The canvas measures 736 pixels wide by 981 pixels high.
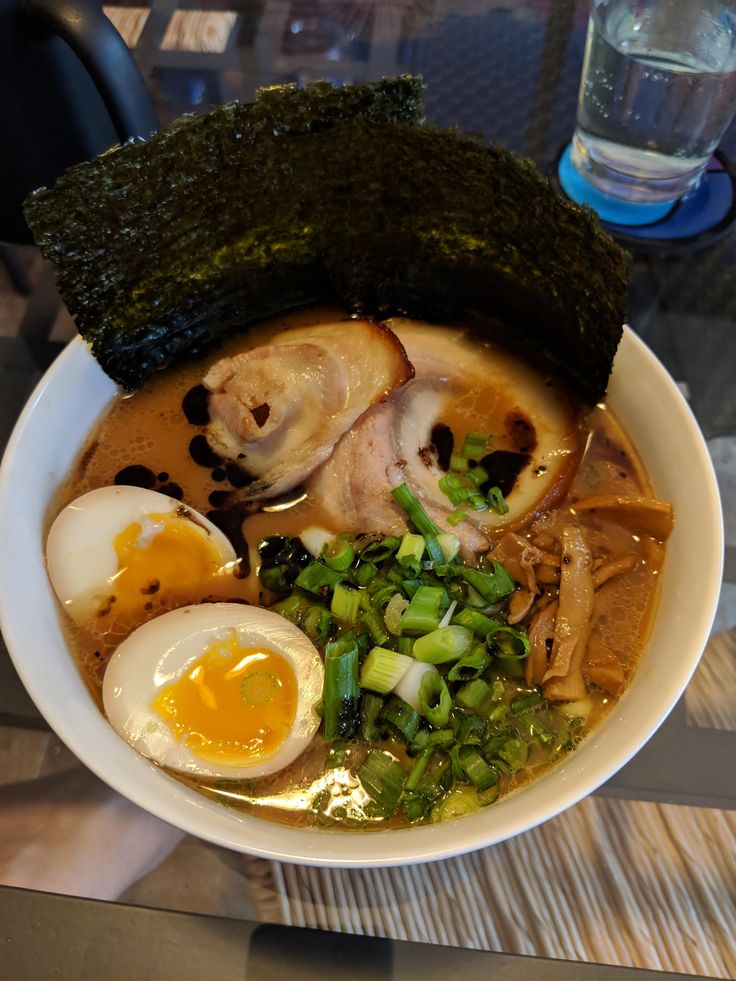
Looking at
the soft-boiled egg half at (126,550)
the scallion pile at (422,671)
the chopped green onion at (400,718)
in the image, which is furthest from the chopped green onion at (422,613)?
the soft-boiled egg half at (126,550)

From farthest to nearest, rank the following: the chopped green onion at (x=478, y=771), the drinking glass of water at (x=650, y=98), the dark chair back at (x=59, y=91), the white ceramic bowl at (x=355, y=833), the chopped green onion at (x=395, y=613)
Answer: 1. the drinking glass of water at (x=650, y=98)
2. the dark chair back at (x=59, y=91)
3. the chopped green onion at (x=395, y=613)
4. the chopped green onion at (x=478, y=771)
5. the white ceramic bowl at (x=355, y=833)

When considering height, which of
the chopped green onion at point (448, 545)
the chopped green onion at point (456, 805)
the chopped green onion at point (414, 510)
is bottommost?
the chopped green onion at point (456, 805)

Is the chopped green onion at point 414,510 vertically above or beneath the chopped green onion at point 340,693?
above

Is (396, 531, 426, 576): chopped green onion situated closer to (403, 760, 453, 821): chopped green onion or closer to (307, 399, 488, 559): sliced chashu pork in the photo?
(307, 399, 488, 559): sliced chashu pork

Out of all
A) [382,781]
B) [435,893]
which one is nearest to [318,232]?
[382,781]

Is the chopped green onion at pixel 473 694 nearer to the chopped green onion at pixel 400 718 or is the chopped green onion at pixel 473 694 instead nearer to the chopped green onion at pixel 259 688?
the chopped green onion at pixel 400 718

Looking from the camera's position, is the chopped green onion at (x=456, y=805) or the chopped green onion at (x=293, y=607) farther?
the chopped green onion at (x=293, y=607)
